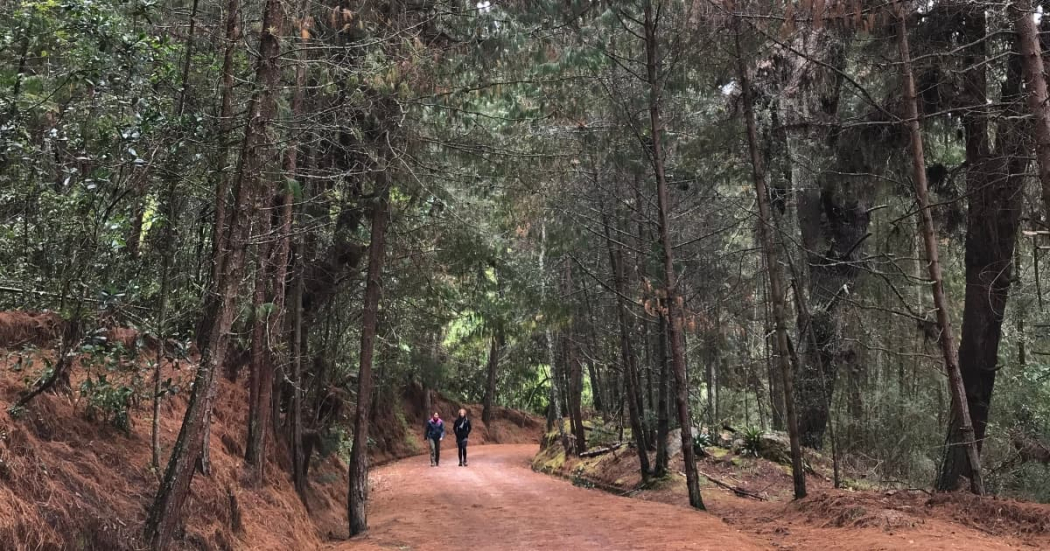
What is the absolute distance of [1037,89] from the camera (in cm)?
677

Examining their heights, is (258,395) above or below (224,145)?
below

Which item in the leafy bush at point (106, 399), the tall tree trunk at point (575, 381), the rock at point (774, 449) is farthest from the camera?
the tall tree trunk at point (575, 381)

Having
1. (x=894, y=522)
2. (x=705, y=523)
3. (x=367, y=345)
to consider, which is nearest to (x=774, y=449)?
(x=705, y=523)

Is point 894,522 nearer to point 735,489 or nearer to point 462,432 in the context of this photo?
point 735,489

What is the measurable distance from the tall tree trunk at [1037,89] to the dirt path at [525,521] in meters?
5.13

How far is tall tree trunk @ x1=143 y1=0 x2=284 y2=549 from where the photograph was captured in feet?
17.4

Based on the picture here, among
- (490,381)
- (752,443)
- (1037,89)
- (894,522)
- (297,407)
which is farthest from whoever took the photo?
(490,381)

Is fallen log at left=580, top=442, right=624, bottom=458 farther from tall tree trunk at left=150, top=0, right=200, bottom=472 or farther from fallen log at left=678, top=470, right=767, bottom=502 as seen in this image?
tall tree trunk at left=150, top=0, right=200, bottom=472

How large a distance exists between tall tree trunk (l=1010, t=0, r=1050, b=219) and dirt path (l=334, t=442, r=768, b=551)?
5.13 metres

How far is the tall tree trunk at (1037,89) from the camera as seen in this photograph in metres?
6.68

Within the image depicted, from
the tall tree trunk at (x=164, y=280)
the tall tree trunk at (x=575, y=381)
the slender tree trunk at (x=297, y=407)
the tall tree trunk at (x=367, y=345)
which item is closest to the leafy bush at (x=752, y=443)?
the tall tree trunk at (x=575, y=381)

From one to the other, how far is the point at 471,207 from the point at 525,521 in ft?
19.9

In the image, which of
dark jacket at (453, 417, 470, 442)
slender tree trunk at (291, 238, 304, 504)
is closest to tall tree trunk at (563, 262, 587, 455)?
dark jacket at (453, 417, 470, 442)

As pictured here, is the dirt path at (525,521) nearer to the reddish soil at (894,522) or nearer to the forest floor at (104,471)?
the reddish soil at (894,522)
